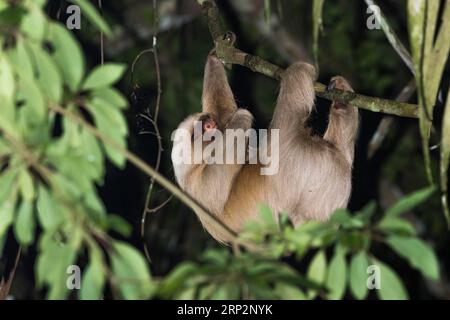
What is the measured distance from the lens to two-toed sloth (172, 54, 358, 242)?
22.2 feet

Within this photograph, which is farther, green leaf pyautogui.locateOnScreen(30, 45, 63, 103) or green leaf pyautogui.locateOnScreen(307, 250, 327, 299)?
green leaf pyautogui.locateOnScreen(307, 250, 327, 299)

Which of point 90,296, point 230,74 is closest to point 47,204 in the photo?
point 90,296

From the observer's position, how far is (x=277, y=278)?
269 cm

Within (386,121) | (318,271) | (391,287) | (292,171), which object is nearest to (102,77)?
(318,271)

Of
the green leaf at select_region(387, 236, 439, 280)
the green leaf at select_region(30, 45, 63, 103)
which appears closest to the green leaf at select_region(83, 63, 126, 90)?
the green leaf at select_region(30, 45, 63, 103)

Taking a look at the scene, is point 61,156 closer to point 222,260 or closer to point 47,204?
point 47,204

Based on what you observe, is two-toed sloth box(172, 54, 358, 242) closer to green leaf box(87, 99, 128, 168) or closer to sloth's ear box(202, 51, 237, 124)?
sloth's ear box(202, 51, 237, 124)

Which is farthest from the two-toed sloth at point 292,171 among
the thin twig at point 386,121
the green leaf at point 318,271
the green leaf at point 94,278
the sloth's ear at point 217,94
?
the green leaf at point 94,278

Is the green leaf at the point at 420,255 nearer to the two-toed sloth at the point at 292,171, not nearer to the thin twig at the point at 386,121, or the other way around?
the two-toed sloth at the point at 292,171

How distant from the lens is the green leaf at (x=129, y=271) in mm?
2619

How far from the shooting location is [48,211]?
2662 mm

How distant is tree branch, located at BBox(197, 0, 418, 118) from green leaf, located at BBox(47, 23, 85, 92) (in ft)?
10.9

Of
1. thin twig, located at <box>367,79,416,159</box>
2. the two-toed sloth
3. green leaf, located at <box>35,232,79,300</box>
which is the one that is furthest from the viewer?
thin twig, located at <box>367,79,416,159</box>

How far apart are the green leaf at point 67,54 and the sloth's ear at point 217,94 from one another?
17.0ft
